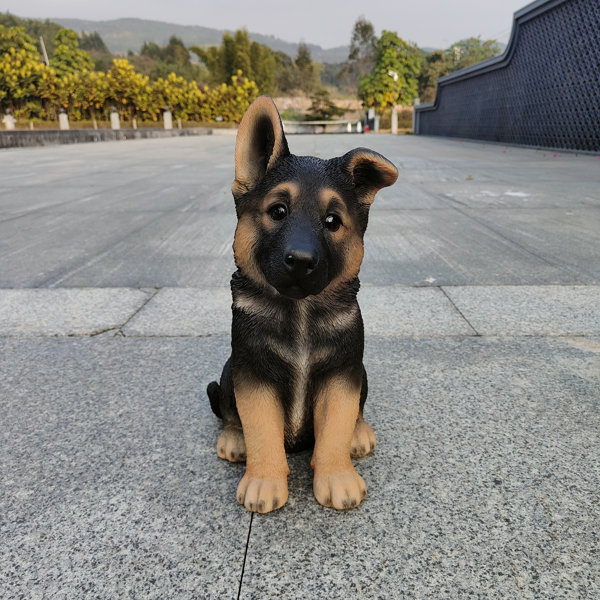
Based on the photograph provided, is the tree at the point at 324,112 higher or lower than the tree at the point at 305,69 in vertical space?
lower

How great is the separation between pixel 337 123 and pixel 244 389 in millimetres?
65735

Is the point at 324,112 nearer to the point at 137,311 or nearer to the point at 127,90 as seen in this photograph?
the point at 127,90

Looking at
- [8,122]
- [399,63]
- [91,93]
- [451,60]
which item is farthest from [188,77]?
[8,122]

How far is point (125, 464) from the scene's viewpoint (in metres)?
2.05

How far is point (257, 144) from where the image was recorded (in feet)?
5.77

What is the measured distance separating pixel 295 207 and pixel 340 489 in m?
0.96

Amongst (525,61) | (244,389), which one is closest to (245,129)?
(244,389)

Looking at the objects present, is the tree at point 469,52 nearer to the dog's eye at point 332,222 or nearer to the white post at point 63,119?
the white post at point 63,119

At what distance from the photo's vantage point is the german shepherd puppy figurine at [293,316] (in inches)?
65.6

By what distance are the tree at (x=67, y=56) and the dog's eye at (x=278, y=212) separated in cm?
6827

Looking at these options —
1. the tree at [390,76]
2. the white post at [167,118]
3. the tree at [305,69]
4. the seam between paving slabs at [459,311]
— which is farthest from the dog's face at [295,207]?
the tree at [305,69]

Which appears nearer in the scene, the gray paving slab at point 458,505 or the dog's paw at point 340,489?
the gray paving slab at point 458,505

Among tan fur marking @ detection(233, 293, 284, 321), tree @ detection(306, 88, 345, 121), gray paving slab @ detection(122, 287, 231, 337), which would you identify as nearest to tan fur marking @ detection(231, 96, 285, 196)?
tan fur marking @ detection(233, 293, 284, 321)

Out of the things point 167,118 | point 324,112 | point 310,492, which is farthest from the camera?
point 324,112
